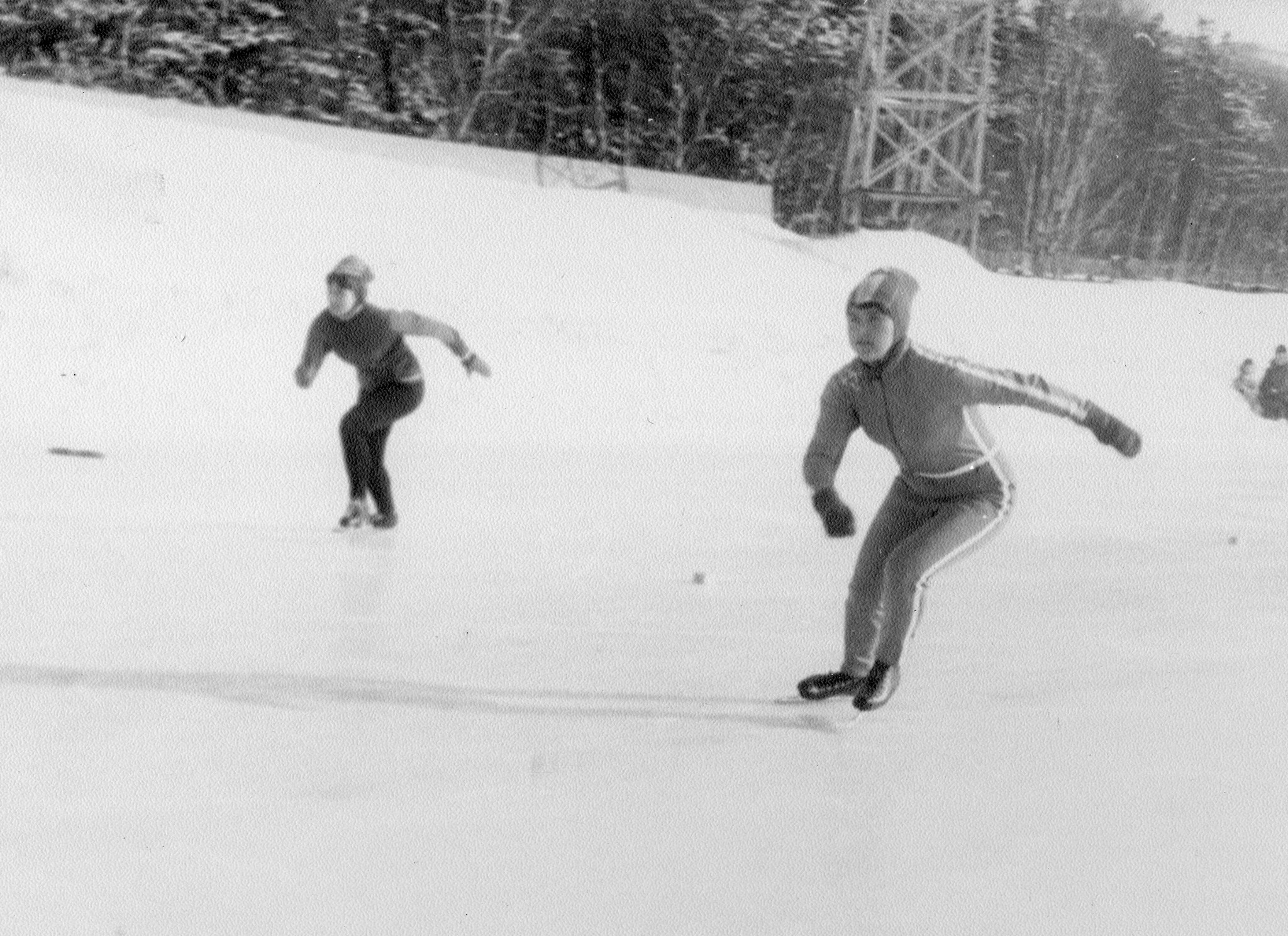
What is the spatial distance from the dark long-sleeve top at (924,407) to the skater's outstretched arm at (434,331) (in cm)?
293

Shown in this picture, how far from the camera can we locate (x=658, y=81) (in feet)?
49.7

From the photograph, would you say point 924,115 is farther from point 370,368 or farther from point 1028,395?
point 1028,395

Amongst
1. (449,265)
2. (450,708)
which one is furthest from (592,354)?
(450,708)

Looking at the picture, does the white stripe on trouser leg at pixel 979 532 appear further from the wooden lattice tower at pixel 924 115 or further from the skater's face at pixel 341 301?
the wooden lattice tower at pixel 924 115

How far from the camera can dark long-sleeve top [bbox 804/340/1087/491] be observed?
3754 millimetres

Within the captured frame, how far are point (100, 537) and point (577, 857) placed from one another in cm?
389

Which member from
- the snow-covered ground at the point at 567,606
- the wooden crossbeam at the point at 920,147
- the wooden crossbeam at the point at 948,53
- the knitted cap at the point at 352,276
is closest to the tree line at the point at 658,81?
the wooden crossbeam at the point at 948,53

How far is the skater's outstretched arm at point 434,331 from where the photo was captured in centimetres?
666

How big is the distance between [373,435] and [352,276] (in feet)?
2.14

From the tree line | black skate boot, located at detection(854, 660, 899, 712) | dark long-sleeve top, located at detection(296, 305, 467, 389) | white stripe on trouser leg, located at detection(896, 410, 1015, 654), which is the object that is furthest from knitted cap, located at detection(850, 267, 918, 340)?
the tree line

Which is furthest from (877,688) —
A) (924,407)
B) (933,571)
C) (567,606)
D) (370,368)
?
(370,368)

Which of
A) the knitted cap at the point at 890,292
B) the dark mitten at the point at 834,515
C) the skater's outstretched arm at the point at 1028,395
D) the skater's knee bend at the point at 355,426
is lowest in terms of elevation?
the skater's knee bend at the point at 355,426

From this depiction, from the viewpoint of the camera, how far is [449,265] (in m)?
13.0

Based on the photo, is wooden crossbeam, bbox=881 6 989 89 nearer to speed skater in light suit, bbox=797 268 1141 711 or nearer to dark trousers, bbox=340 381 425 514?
dark trousers, bbox=340 381 425 514
